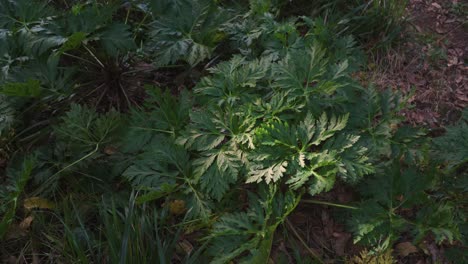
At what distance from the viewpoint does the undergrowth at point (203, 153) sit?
234 cm

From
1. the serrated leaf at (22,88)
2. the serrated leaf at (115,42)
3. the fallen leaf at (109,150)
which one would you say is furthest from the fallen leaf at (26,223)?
the serrated leaf at (115,42)

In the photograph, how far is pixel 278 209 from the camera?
241cm

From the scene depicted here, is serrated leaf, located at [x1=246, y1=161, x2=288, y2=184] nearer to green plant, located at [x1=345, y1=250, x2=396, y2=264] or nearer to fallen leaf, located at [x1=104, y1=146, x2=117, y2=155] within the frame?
green plant, located at [x1=345, y1=250, x2=396, y2=264]

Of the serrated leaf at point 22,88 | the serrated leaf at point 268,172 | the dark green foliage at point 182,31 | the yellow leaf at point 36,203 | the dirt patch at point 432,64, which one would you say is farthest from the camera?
the dirt patch at point 432,64

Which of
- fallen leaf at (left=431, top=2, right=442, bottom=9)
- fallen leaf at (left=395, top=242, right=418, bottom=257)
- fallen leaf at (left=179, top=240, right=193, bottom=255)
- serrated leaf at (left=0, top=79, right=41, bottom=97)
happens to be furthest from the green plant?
fallen leaf at (left=431, top=2, right=442, bottom=9)

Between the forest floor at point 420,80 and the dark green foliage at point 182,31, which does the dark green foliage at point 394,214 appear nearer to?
the forest floor at point 420,80

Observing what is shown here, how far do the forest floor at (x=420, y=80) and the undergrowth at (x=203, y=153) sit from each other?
0.45 ft

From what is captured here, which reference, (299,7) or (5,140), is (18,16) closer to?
(5,140)

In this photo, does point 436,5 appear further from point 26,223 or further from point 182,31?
point 26,223

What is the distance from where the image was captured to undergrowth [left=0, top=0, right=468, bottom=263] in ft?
7.69

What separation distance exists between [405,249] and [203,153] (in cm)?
131

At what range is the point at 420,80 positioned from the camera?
132 inches

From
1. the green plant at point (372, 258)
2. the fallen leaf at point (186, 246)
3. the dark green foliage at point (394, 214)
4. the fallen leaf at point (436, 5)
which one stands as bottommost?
the fallen leaf at point (186, 246)

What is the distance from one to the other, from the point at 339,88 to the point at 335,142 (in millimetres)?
387
